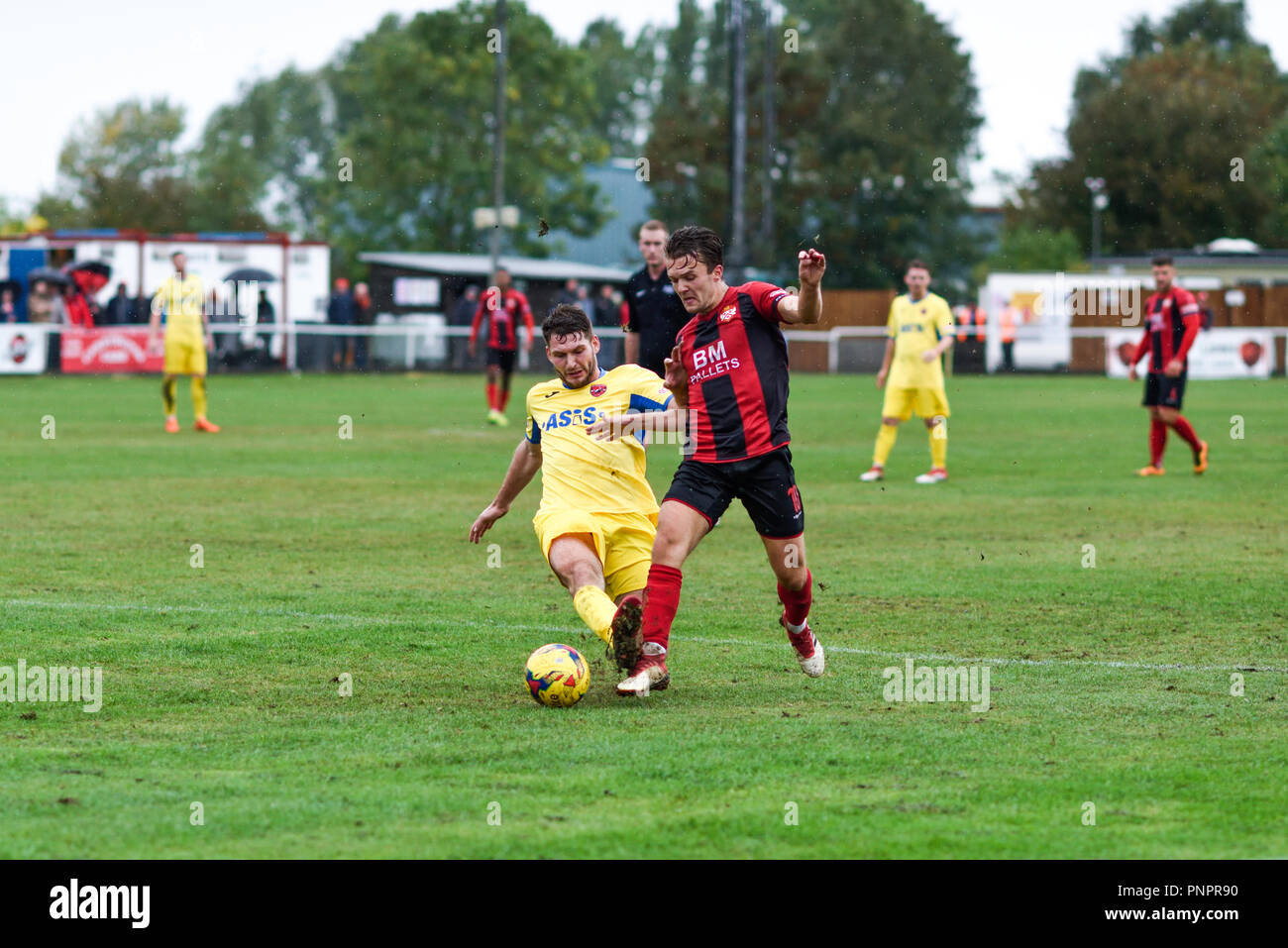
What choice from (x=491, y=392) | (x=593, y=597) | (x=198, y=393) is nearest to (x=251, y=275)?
(x=491, y=392)

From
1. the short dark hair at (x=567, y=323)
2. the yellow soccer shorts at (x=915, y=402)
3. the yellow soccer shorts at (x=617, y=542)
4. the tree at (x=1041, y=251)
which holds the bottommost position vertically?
the yellow soccer shorts at (x=617, y=542)

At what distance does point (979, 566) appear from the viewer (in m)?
11.5

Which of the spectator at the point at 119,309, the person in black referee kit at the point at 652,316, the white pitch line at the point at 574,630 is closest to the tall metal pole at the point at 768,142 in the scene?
the spectator at the point at 119,309

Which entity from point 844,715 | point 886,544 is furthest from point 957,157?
point 844,715

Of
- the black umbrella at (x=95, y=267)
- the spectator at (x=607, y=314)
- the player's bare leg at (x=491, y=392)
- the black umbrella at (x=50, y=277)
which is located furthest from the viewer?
the spectator at (x=607, y=314)

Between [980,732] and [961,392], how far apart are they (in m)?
30.9

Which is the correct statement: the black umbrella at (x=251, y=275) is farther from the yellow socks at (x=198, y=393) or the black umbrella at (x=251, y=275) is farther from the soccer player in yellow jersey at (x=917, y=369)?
the soccer player in yellow jersey at (x=917, y=369)

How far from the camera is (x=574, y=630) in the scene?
8.98 meters

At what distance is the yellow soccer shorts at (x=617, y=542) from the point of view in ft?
25.2

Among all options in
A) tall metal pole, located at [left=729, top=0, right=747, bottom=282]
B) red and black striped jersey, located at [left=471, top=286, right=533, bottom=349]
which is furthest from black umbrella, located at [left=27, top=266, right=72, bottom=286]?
red and black striped jersey, located at [left=471, top=286, right=533, bottom=349]

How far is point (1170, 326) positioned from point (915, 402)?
303 cm

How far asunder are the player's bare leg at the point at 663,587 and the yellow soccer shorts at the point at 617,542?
16.4 inches

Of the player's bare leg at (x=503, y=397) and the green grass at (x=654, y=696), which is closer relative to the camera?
the green grass at (x=654, y=696)

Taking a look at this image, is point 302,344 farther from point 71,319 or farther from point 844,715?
point 844,715
